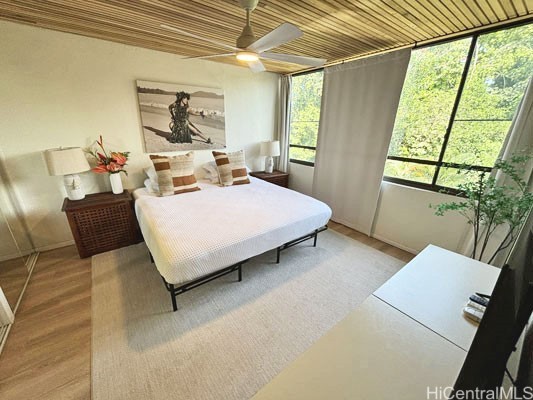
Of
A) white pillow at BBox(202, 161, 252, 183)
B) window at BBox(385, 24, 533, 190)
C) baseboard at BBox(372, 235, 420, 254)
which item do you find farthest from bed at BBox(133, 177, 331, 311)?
window at BBox(385, 24, 533, 190)

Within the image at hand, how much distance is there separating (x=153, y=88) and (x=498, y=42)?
3.78 metres

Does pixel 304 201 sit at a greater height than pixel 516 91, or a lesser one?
lesser

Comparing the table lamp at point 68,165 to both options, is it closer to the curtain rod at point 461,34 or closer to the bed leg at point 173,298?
the bed leg at point 173,298

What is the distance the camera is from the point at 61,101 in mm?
2418


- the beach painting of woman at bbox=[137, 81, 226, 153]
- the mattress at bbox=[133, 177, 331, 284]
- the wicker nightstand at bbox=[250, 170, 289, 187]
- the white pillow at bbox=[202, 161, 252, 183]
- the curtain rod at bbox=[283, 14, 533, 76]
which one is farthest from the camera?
the wicker nightstand at bbox=[250, 170, 289, 187]

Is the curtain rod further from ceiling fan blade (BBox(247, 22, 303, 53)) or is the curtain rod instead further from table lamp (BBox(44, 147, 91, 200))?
table lamp (BBox(44, 147, 91, 200))

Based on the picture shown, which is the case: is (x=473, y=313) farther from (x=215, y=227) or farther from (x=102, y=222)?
(x=102, y=222)

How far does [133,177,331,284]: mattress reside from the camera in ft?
5.39

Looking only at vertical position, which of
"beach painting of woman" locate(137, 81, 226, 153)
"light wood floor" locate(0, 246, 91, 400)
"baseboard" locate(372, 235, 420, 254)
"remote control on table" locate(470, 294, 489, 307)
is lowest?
"baseboard" locate(372, 235, 420, 254)

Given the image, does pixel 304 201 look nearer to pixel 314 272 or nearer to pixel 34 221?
pixel 314 272

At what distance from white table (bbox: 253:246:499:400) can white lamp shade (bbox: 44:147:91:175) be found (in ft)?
9.07

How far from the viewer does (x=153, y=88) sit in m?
2.87

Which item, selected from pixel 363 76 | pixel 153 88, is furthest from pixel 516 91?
pixel 153 88

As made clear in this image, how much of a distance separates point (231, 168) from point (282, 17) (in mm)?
1943
